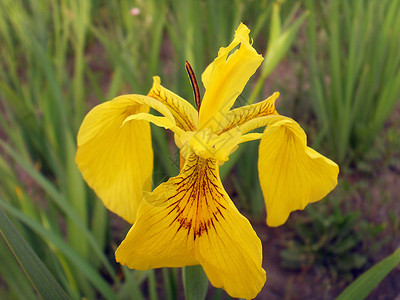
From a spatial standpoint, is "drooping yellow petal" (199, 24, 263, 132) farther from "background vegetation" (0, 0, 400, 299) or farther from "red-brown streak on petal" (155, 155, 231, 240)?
"background vegetation" (0, 0, 400, 299)

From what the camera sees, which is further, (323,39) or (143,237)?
(323,39)

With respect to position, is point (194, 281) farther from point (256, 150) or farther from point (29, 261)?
point (256, 150)

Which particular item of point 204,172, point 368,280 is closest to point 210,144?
point 204,172

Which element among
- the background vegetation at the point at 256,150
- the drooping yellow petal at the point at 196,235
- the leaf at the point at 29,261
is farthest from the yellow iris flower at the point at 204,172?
the background vegetation at the point at 256,150

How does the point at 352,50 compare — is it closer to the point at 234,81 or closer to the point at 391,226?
the point at 391,226

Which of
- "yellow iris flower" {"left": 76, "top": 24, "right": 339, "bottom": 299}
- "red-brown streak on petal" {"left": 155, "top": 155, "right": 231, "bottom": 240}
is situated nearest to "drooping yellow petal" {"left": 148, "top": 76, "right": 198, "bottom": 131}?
"yellow iris flower" {"left": 76, "top": 24, "right": 339, "bottom": 299}

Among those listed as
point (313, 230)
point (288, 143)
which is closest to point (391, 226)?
point (313, 230)

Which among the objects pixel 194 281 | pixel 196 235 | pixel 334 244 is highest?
pixel 196 235
